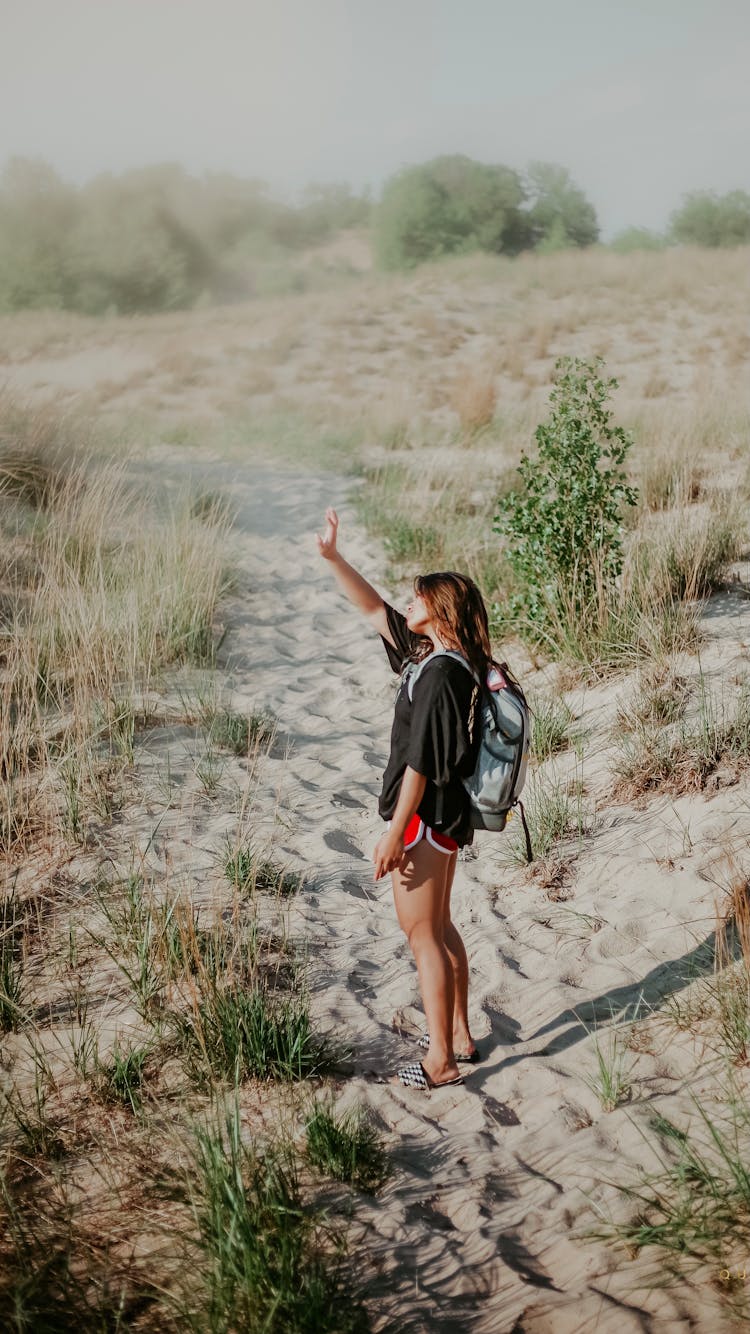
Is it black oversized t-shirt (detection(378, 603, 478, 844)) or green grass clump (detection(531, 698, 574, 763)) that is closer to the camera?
black oversized t-shirt (detection(378, 603, 478, 844))

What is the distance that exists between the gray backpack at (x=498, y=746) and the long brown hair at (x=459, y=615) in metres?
0.03

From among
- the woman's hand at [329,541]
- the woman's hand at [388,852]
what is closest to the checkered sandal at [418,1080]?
the woman's hand at [388,852]

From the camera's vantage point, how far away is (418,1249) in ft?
6.72

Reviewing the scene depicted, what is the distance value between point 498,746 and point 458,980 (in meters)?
0.77

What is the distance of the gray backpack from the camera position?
2.33 m

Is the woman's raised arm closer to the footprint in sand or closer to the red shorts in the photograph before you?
the red shorts

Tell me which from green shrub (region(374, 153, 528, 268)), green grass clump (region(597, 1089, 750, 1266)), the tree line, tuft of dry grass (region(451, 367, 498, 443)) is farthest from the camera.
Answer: green shrub (region(374, 153, 528, 268))

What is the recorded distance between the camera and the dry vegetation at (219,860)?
195 cm

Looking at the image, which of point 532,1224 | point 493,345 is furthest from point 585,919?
point 493,345

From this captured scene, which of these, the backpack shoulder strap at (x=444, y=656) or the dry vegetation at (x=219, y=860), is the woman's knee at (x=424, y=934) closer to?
the dry vegetation at (x=219, y=860)

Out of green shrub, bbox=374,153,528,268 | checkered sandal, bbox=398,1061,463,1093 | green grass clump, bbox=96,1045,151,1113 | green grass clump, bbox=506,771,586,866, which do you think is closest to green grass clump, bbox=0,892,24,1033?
green grass clump, bbox=96,1045,151,1113

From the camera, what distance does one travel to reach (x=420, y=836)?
2.42 meters

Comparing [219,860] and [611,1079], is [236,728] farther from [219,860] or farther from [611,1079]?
[611,1079]

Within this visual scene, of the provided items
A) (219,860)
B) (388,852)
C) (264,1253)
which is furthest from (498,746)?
(219,860)
